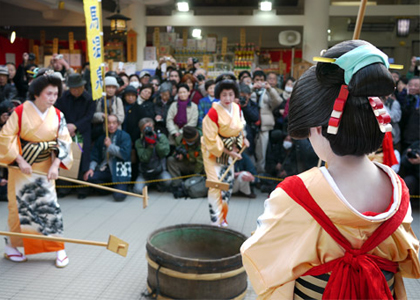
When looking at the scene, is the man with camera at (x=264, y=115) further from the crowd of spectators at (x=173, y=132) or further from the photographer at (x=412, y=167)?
the photographer at (x=412, y=167)

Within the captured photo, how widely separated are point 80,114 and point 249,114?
104 inches

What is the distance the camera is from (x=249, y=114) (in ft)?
23.1

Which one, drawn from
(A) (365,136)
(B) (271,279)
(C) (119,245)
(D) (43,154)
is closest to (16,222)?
(D) (43,154)

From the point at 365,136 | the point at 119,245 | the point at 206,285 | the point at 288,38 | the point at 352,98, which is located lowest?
the point at 206,285

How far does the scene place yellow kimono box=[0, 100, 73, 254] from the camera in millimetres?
4051

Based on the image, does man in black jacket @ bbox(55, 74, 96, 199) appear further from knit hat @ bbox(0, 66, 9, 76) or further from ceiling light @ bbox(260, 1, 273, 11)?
ceiling light @ bbox(260, 1, 273, 11)

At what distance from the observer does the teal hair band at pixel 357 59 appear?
1353mm

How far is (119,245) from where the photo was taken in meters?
2.79

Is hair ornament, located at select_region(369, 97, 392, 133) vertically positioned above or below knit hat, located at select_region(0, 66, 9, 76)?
below

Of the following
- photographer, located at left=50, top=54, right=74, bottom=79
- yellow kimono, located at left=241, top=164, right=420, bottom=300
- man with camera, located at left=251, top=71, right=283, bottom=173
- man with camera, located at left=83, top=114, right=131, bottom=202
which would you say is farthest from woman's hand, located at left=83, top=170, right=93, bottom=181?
yellow kimono, located at left=241, top=164, right=420, bottom=300

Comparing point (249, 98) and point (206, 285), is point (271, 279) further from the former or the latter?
point (249, 98)

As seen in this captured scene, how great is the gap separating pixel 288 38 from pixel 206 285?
9.96 m

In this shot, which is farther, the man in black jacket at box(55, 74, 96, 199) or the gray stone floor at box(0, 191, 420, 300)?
the man in black jacket at box(55, 74, 96, 199)

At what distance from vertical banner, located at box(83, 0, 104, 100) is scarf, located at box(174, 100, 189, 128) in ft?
4.57
